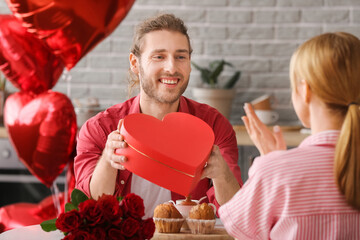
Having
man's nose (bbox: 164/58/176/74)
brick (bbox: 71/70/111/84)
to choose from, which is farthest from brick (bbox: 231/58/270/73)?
man's nose (bbox: 164/58/176/74)

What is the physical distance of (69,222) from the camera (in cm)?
105

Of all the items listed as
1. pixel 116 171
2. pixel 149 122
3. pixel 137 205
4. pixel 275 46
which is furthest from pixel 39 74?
pixel 275 46

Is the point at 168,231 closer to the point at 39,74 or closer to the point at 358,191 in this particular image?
the point at 358,191

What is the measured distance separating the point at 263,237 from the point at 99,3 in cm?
103

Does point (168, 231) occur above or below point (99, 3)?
below

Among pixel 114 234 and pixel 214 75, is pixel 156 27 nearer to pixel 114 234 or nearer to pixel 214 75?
pixel 114 234

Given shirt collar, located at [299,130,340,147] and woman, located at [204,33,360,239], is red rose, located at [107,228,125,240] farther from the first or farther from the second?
shirt collar, located at [299,130,340,147]

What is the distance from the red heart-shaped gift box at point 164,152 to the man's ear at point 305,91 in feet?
1.18

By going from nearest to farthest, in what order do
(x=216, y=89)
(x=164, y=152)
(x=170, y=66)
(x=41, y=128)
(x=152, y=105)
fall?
(x=164, y=152) < (x=170, y=66) < (x=152, y=105) < (x=41, y=128) < (x=216, y=89)

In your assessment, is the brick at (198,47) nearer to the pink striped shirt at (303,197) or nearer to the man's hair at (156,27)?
the man's hair at (156,27)

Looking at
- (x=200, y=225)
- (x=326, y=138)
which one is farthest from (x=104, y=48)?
(x=326, y=138)

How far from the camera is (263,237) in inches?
41.4

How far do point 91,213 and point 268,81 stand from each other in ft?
7.30

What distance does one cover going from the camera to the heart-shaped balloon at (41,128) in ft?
6.22
